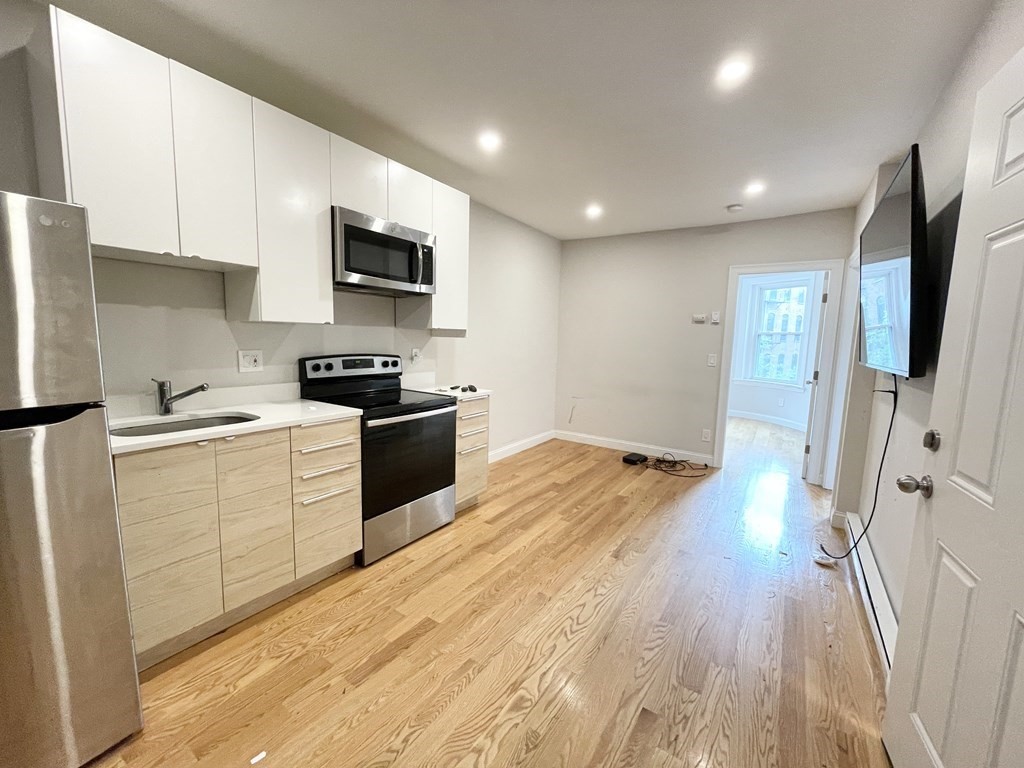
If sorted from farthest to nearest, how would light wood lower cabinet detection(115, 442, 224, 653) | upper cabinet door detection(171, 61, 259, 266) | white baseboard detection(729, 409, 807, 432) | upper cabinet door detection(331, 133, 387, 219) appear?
white baseboard detection(729, 409, 807, 432)
upper cabinet door detection(331, 133, 387, 219)
upper cabinet door detection(171, 61, 259, 266)
light wood lower cabinet detection(115, 442, 224, 653)

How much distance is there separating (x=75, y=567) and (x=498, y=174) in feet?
9.68

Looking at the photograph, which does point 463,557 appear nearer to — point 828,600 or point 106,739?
point 106,739

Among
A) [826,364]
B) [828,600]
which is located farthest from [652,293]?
[828,600]

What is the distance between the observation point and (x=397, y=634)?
1.79 metres

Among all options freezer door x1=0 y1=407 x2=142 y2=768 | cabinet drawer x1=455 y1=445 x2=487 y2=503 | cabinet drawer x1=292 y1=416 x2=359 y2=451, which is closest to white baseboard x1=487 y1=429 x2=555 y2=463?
cabinet drawer x1=455 y1=445 x2=487 y2=503

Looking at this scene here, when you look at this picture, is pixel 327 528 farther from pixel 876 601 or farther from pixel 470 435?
pixel 876 601

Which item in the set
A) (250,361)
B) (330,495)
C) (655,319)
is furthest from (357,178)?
(655,319)

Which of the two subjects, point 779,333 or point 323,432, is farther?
point 779,333

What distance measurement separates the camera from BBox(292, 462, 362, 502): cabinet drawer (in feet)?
6.28

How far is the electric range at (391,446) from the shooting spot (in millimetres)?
2268

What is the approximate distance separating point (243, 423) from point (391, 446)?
30.9 inches

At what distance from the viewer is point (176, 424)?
1888 millimetres

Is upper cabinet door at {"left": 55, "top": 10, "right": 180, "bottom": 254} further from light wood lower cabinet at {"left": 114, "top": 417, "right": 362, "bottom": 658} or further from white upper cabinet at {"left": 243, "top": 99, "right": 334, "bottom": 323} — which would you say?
light wood lower cabinet at {"left": 114, "top": 417, "right": 362, "bottom": 658}

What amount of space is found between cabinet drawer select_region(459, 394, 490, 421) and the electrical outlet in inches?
48.5
